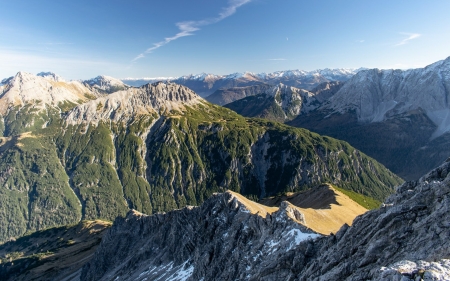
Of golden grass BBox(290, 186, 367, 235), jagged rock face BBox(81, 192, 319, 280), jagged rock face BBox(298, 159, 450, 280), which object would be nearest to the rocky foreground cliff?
jagged rock face BBox(298, 159, 450, 280)

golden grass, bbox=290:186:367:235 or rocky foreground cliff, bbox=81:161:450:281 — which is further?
golden grass, bbox=290:186:367:235

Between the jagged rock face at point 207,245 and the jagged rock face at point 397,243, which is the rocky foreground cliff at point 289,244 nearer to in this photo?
the jagged rock face at point 397,243

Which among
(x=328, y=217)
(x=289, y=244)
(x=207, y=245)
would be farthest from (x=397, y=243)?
(x=328, y=217)

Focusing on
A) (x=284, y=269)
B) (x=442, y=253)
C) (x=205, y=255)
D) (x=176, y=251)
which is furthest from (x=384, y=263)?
(x=176, y=251)

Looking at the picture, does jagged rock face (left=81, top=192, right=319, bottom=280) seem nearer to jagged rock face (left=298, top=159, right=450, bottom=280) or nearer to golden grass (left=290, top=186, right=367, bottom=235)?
jagged rock face (left=298, top=159, right=450, bottom=280)

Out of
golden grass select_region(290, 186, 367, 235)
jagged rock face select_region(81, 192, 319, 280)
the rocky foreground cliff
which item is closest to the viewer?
the rocky foreground cliff

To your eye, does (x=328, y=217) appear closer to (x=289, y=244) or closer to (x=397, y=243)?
(x=289, y=244)

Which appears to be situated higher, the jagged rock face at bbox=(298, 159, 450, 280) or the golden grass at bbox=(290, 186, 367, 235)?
the jagged rock face at bbox=(298, 159, 450, 280)

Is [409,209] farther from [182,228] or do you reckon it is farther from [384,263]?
[182,228]
